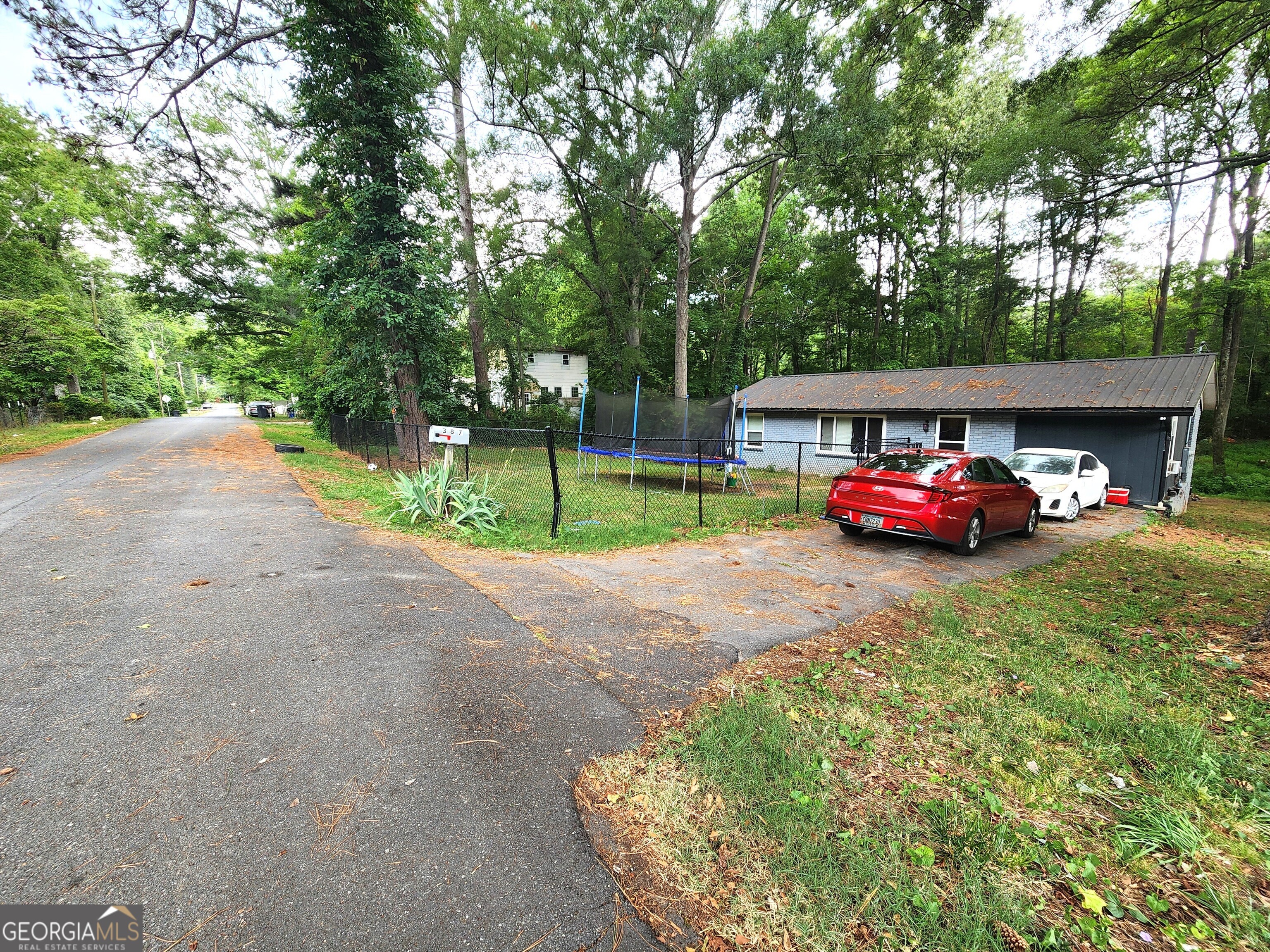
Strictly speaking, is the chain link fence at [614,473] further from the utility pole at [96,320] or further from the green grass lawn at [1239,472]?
the utility pole at [96,320]

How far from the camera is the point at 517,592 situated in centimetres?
484

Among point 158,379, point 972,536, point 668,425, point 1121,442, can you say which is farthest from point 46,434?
point 1121,442

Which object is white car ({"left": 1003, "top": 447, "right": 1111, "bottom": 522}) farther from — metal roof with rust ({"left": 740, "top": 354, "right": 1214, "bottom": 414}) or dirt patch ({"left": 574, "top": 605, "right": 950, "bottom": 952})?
dirt patch ({"left": 574, "top": 605, "right": 950, "bottom": 952})

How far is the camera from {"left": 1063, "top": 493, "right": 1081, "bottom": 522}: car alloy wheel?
9992 millimetres

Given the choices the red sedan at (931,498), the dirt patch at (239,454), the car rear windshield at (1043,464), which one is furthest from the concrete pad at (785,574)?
the dirt patch at (239,454)

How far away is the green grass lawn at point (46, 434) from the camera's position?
1483cm

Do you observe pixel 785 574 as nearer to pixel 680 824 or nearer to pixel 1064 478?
pixel 680 824

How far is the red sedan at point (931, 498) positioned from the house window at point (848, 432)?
810 cm

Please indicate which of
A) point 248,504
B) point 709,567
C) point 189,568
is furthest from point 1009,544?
point 248,504

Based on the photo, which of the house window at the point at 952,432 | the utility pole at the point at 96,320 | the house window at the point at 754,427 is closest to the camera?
the house window at the point at 952,432

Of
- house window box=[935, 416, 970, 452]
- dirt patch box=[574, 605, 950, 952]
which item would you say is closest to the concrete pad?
dirt patch box=[574, 605, 950, 952]

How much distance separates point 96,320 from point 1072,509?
4532 centimetres

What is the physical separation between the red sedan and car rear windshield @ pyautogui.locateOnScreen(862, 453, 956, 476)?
11 mm

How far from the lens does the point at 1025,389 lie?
13.6 metres
